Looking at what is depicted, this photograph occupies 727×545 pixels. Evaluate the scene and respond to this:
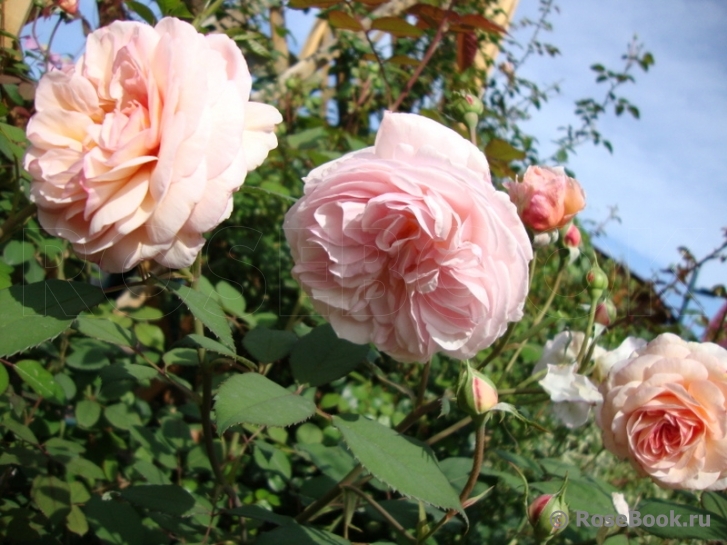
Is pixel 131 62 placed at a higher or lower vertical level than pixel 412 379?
higher

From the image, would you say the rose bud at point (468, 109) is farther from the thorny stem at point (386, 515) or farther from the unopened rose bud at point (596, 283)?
the thorny stem at point (386, 515)

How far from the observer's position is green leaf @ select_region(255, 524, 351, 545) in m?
0.64

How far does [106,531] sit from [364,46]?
5.57 feet

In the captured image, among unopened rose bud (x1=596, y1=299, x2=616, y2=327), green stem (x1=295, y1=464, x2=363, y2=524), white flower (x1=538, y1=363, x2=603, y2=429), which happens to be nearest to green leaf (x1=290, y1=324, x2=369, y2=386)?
green stem (x1=295, y1=464, x2=363, y2=524)

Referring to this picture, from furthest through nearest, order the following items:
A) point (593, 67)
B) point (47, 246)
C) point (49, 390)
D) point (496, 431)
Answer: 1. point (593, 67)
2. point (496, 431)
3. point (47, 246)
4. point (49, 390)

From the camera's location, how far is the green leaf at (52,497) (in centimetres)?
89

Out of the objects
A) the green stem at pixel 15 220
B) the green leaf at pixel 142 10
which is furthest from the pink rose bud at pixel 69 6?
the green stem at pixel 15 220

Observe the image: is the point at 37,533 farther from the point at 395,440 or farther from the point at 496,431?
the point at 496,431

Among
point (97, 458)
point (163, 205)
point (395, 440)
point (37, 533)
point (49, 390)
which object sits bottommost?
point (97, 458)

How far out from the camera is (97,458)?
3.87 feet

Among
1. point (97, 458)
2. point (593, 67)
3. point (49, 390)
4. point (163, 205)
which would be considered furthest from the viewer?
point (593, 67)

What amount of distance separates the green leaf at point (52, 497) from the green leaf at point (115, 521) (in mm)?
93

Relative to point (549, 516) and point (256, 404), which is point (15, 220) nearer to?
point (256, 404)

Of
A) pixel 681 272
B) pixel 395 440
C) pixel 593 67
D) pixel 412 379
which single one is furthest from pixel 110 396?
pixel 593 67
